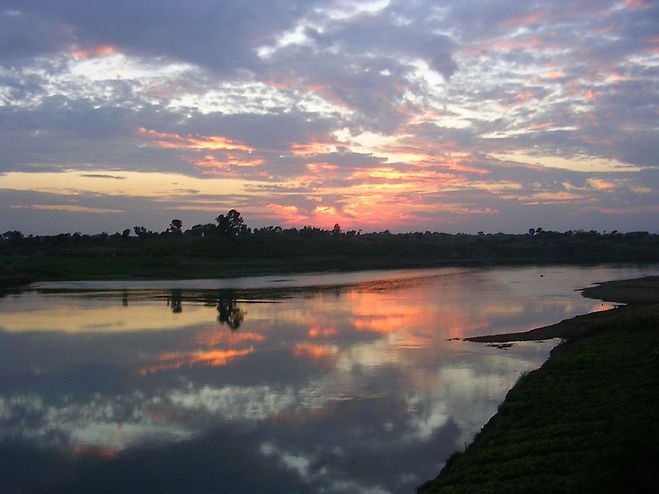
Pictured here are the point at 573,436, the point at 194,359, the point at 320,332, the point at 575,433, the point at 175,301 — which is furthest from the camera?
the point at 175,301

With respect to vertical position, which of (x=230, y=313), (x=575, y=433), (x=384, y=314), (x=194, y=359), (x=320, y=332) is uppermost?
(x=575, y=433)

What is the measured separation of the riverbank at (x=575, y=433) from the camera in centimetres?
1149

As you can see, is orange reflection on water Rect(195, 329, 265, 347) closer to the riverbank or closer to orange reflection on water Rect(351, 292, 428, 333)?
orange reflection on water Rect(351, 292, 428, 333)

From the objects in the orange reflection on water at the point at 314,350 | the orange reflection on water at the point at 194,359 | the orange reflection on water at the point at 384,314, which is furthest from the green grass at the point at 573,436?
the orange reflection on water at the point at 384,314

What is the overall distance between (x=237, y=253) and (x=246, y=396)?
112 m

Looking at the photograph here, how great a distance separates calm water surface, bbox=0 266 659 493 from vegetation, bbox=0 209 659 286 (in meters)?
52.4

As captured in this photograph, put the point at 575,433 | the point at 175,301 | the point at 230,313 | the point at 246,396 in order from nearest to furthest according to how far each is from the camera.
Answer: the point at 575,433
the point at 246,396
the point at 230,313
the point at 175,301

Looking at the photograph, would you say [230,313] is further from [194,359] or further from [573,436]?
[573,436]

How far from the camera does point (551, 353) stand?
28.0 metres

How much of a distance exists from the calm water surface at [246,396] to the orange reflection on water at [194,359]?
5.2 inches

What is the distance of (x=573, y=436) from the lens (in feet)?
46.4

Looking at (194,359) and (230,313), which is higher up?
(230,313)

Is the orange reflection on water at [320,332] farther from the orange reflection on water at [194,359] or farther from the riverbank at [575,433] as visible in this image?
the riverbank at [575,433]

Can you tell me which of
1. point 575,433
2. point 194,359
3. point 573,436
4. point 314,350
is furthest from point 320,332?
point 573,436
